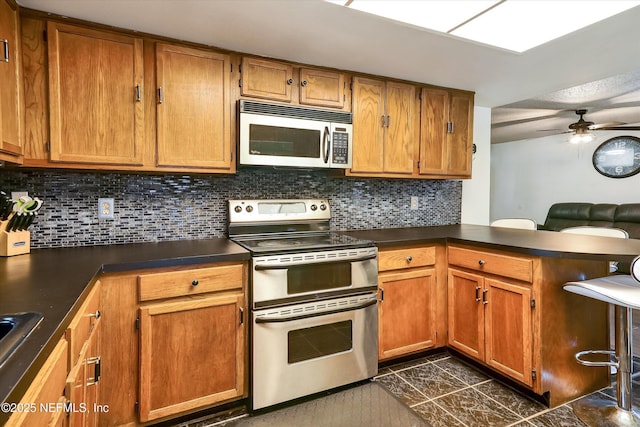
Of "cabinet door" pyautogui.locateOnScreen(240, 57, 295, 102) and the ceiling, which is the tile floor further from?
the ceiling

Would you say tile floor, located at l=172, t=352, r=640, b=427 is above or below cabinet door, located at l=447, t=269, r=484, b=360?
below

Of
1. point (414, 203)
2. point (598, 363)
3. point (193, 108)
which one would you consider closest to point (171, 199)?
point (193, 108)

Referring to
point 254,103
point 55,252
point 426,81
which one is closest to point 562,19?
point 426,81

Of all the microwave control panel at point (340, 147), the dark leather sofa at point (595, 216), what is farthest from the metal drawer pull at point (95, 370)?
the dark leather sofa at point (595, 216)

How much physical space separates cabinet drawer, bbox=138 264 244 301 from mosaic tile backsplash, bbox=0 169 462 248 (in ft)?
1.93

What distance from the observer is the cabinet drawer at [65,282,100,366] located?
3.25 feet

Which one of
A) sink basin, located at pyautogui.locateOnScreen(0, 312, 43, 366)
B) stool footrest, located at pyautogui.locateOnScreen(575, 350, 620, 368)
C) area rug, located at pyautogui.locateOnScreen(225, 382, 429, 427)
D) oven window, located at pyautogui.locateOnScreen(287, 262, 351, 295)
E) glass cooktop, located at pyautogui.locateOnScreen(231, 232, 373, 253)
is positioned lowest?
area rug, located at pyautogui.locateOnScreen(225, 382, 429, 427)

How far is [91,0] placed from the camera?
1554 millimetres

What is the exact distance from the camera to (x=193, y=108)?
1.96 m

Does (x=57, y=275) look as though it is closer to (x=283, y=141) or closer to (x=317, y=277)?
(x=317, y=277)

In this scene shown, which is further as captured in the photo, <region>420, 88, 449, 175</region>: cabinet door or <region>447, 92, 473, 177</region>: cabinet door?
<region>447, 92, 473, 177</region>: cabinet door

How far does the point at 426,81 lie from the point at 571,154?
436cm

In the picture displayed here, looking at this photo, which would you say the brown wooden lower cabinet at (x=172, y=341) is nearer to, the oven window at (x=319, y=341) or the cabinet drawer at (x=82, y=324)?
the cabinet drawer at (x=82, y=324)

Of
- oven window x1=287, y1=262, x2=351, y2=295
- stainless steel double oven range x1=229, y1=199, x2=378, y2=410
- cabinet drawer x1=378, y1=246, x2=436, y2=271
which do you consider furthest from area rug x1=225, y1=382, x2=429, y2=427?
cabinet drawer x1=378, y1=246, x2=436, y2=271
